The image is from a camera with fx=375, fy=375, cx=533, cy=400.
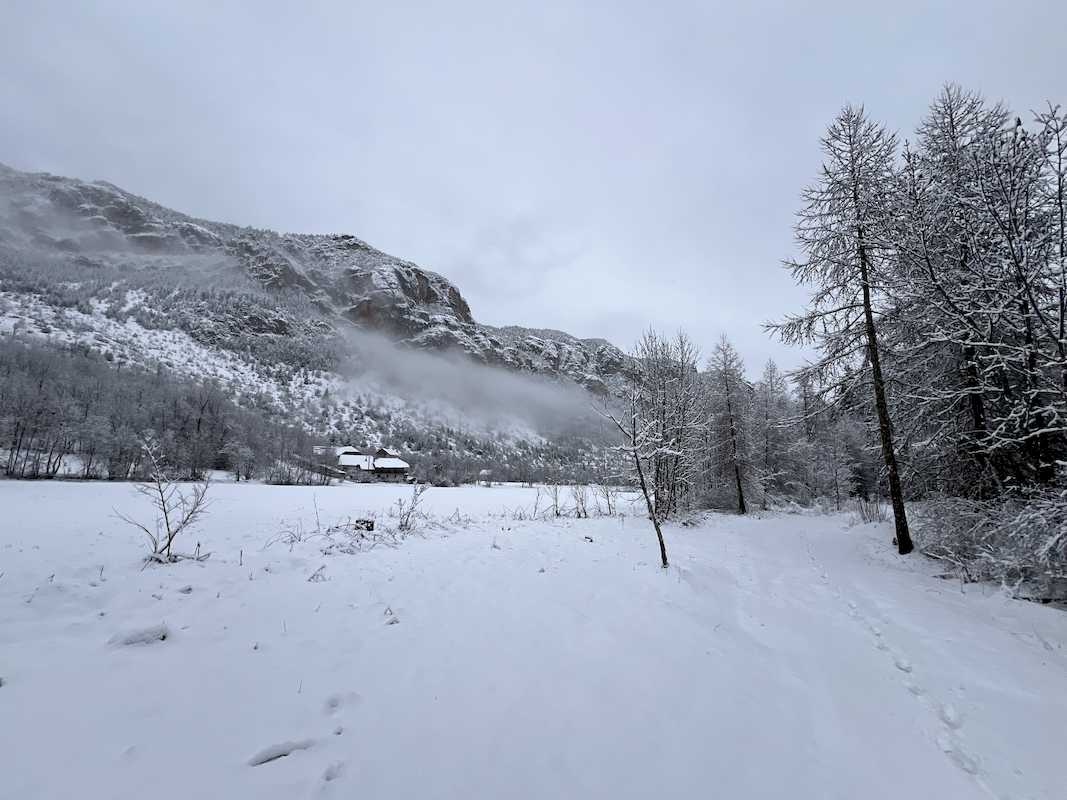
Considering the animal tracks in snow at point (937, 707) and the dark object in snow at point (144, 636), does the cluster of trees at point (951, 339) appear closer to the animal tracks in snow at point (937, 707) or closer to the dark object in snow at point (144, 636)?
the animal tracks in snow at point (937, 707)

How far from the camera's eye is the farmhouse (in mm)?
58331

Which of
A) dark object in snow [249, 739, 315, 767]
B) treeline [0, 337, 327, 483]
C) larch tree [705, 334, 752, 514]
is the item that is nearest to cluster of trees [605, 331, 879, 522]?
larch tree [705, 334, 752, 514]

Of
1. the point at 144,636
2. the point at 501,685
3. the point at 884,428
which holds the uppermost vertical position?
the point at 884,428

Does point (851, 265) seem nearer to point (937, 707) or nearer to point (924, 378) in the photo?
point (924, 378)

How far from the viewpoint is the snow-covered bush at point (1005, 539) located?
4.77 m

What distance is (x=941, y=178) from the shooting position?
25.9 feet

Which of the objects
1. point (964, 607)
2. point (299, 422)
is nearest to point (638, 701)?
point (964, 607)

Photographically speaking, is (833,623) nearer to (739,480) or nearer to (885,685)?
(885,685)

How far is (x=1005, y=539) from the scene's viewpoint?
616 centimetres

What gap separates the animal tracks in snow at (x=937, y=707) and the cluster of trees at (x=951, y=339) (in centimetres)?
205

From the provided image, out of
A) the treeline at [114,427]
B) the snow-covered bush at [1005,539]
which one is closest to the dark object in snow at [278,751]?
the snow-covered bush at [1005,539]

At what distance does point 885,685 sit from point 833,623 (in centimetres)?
163

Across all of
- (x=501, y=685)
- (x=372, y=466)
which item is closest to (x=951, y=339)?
(x=501, y=685)

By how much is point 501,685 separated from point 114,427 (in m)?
49.9
